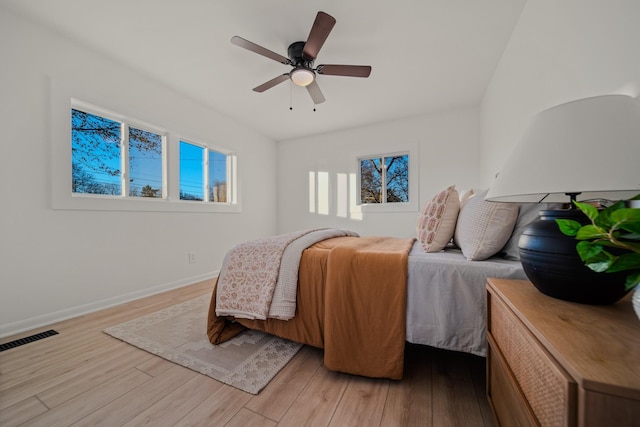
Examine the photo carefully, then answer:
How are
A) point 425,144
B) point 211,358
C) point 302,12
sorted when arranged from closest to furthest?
1. point 211,358
2. point 302,12
3. point 425,144

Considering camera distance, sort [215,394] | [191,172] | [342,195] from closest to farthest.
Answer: [215,394] → [191,172] → [342,195]

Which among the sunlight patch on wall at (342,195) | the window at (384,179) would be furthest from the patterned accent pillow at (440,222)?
the sunlight patch on wall at (342,195)

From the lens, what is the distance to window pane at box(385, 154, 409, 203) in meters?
3.88

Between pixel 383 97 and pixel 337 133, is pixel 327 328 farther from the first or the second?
pixel 337 133

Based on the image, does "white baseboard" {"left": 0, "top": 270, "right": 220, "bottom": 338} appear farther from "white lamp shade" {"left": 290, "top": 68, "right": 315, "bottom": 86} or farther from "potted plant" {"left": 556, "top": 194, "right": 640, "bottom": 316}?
"potted plant" {"left": 556, "top": 194, "right": 640, "bottom": 316}

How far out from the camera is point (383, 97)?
10.3ft

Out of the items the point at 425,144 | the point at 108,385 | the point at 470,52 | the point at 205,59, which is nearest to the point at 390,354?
the point at 108,385

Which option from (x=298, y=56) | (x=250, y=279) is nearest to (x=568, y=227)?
(x=250, y=279)

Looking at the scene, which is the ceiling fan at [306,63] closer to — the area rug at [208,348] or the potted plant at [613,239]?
the potted plant at [613,239]

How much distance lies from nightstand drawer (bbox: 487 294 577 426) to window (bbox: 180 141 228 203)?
342 cm

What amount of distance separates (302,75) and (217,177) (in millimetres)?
2208

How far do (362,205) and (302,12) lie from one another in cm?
280

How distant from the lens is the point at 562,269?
679 mm

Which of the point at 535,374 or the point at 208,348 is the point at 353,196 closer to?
the point at 208,348
